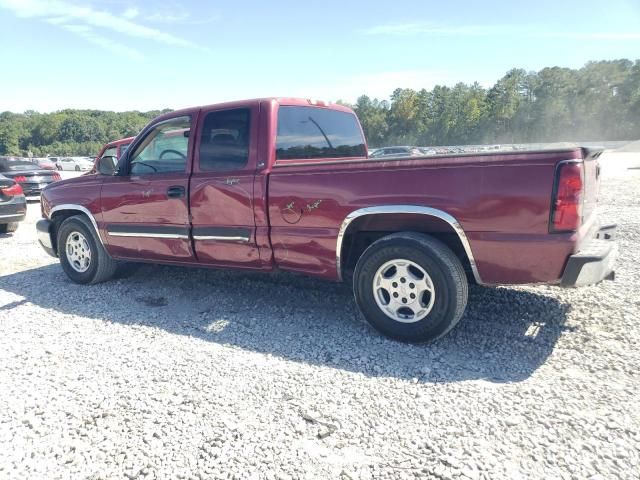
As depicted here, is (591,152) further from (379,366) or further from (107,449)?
(107,449)

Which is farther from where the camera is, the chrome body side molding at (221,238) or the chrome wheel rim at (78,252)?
the chrome wheel rim at (78,252)

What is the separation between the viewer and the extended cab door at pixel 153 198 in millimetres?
4473

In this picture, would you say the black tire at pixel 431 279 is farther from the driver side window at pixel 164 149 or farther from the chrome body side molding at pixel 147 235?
the driver side window at pixel 164 149

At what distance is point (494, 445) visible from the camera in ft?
7.59

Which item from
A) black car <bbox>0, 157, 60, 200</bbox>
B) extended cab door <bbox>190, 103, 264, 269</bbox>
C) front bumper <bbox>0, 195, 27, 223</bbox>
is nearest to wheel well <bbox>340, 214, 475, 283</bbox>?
extended cab door <bbox>190, 103, 264, 269</bbox>

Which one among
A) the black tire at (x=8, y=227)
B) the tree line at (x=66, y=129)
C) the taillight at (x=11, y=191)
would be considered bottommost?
the black tire at (x=8, y=227)

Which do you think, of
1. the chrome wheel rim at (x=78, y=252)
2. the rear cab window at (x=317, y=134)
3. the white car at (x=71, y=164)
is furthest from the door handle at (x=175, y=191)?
the white car at (x=71, y=164)

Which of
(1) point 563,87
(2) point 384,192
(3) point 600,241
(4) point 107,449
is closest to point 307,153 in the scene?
(2) point 384,192

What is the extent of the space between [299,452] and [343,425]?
0.32 meters

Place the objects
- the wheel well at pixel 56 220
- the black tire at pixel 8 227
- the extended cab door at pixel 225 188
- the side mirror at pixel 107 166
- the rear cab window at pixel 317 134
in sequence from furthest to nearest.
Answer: the black tire at pixel 8 227 → the wheel well at pixel 56 220 → the side mirror at pixel 107 166 → the rear cab window at pixel 317 134 → the extended cab door at pixel 225 188

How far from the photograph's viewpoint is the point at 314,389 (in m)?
2.93

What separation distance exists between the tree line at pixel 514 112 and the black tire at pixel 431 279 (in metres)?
82.6

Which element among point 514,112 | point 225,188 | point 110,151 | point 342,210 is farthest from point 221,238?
point 514,112

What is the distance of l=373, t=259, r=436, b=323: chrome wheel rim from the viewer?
343 centimetres
